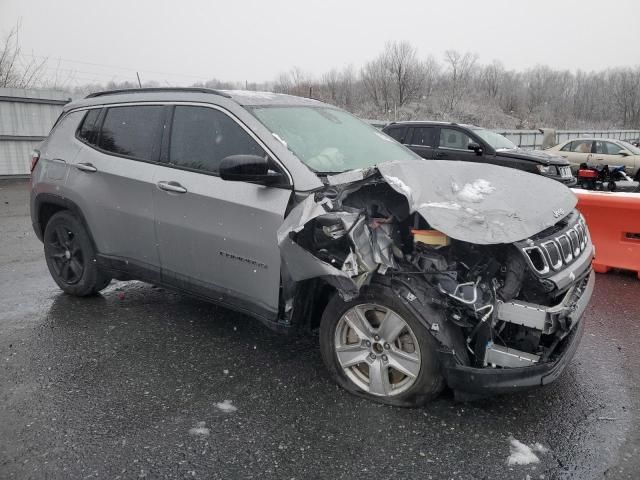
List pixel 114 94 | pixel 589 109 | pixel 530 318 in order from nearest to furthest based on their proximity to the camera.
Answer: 1. pixel 530 318
2. pixel 114 94
3. pixel 589 109

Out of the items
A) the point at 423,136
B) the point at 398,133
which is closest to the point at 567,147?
the point at 423,136

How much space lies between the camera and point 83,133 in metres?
4.60

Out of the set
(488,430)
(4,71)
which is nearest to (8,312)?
(488,430)

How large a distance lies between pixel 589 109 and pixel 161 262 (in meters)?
76.3

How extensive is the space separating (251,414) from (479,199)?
1.80 meters

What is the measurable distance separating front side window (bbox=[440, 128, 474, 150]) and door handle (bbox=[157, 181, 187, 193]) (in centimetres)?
859

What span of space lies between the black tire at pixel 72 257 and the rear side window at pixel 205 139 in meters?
1.36

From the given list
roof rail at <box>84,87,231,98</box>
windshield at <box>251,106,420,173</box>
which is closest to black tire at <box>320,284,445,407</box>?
windshield at <box>251,106,420,173</box>

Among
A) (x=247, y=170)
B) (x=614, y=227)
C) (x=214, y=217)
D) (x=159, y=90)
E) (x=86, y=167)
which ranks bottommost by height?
(x=614, y=227)

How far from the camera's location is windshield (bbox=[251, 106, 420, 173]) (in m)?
3.56

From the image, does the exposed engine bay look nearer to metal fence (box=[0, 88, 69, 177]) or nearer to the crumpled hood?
the crumpled hood

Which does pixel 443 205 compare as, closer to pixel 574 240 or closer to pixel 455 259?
pixel 455 259

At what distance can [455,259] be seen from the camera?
291 cm

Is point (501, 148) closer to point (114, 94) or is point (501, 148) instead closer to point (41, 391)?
point (114, 94)
